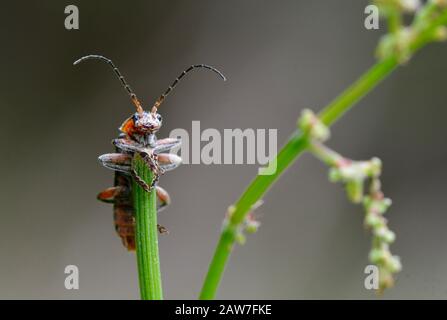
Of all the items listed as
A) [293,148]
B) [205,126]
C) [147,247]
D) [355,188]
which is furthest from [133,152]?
[205,126]

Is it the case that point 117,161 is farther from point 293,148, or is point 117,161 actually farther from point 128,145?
point 293,148

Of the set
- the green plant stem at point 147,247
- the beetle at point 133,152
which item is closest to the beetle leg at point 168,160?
the beetle at point 133,152

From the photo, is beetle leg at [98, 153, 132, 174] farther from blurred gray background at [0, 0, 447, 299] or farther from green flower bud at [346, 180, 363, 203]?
blurred gray background at [0, 0, 447, 299]

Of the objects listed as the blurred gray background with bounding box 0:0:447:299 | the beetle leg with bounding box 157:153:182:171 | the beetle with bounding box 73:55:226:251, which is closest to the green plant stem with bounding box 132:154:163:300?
the beetle with bounding box 73:55:226:251

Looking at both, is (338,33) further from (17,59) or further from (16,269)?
(16,269)

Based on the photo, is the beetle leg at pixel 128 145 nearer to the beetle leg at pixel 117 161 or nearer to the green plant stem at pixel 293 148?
the beetle leg at pixel 117 161

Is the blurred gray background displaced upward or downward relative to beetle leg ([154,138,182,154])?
upward
